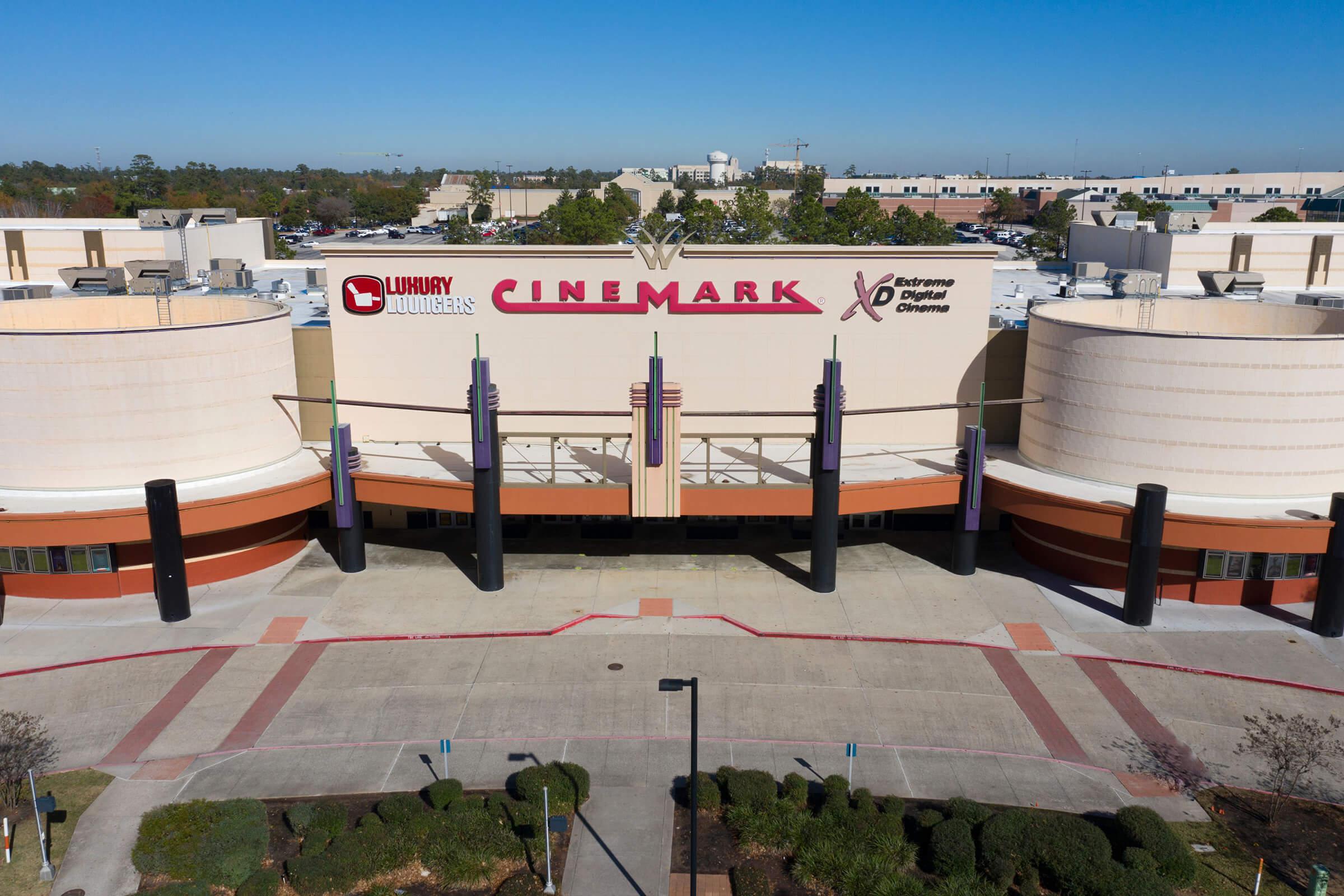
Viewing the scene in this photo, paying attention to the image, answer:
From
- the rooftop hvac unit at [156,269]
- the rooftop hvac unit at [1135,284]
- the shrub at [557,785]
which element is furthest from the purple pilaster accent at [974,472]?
the rooftop hvac unit at [156,269]

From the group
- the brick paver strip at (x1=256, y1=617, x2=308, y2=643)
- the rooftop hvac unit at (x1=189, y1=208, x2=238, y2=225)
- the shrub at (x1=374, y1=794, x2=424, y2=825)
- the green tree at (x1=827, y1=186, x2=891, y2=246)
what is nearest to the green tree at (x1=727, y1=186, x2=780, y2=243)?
the green tree at (x1=827, y1=186, x2=891, y2=246)

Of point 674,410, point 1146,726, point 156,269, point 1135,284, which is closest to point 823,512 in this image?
point 674,410

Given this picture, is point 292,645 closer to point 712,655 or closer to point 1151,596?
point 712,655

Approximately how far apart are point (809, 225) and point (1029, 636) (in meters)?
87.4

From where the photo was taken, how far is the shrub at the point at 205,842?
20.9 meters

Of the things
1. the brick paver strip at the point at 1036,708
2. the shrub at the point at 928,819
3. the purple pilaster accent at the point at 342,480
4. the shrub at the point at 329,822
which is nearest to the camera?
the shrub at the point at 329,822

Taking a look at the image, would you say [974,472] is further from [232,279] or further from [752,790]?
[232,279]

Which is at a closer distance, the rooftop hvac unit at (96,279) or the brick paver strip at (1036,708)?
the brick paver strip at (1036,708)

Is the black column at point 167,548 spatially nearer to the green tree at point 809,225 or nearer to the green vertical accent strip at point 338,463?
the green vertical accent strip at point 338,463

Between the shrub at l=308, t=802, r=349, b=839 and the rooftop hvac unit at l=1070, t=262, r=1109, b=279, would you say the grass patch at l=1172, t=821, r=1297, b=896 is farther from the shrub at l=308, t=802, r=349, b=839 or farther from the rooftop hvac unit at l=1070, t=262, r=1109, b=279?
the rooftop hvac unit at l=1070, t=262, r=1109, b=279

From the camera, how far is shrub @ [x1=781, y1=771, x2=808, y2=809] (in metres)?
23.1

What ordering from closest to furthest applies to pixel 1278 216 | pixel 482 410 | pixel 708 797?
1. pixel 708 797
2. pixel 482 410
3. pixel 1278 216

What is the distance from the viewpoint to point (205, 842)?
2142cm

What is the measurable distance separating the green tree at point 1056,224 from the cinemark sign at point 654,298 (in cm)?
7298
